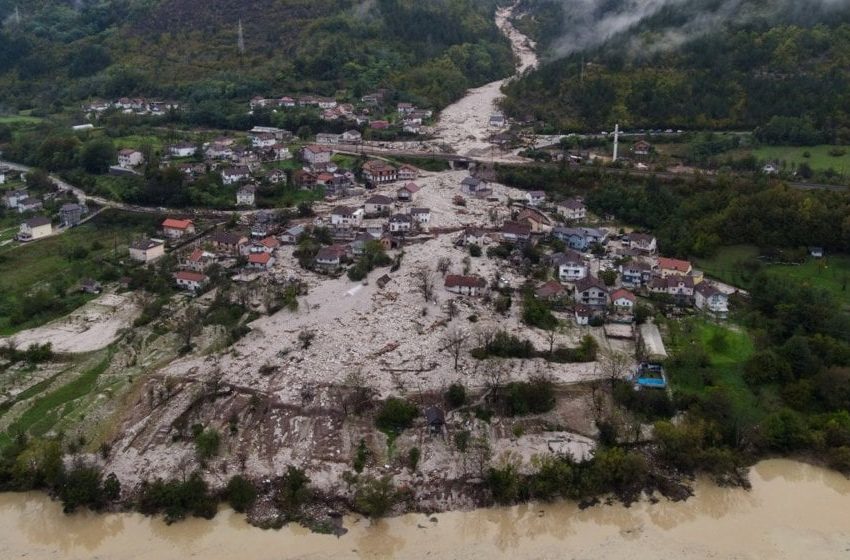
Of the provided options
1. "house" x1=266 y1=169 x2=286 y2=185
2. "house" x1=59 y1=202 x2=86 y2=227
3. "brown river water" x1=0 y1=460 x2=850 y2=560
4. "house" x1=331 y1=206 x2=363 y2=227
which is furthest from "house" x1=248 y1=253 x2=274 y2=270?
"brown river water" x1=0 y1=460 x2=850 y2=560

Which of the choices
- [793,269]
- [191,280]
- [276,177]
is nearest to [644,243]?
[793,269]

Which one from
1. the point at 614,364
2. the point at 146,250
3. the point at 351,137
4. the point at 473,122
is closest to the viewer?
the point at 614,364

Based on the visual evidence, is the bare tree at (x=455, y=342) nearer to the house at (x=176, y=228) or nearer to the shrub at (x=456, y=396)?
the shrub at (x=456, y=396)

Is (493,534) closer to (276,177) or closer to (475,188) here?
(475,188)

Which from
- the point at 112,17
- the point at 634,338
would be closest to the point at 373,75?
the point at 112,17

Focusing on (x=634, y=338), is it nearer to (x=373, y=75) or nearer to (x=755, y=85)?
(x=755, y=85)

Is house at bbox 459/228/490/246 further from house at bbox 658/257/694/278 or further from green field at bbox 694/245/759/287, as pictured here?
green field at bbox 694/245/759/287
